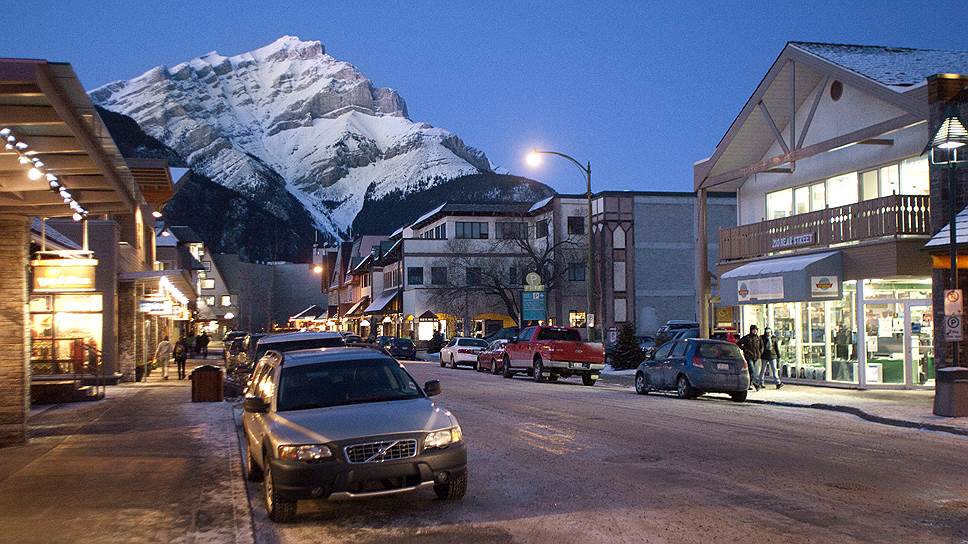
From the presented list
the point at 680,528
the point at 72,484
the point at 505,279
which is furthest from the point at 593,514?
the point at 505,279

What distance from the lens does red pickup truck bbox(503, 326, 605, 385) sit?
32.4 metres

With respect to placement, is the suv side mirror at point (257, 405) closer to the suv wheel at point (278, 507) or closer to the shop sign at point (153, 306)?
the suv wheel at point (278, 507)

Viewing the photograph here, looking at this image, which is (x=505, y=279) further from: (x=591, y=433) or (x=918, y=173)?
(x=591, y=433)

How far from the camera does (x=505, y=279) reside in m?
68.1

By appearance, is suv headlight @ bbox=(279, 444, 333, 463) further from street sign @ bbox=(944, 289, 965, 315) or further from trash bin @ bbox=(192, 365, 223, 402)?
trash bin @ bbox=(192, 365, 223, 402)

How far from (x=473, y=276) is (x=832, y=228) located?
1660 inches

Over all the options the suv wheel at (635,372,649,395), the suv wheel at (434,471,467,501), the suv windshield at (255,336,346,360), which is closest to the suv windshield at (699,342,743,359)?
the suv wheel at (635,372,649,395)

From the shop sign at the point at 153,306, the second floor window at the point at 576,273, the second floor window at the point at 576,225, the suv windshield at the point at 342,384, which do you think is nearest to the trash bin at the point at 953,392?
the suv windshield at the point at 342,384

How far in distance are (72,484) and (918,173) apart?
2216 centimetres

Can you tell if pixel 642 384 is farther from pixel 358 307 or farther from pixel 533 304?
pixel 358 307

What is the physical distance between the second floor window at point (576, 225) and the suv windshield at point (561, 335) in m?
33.4

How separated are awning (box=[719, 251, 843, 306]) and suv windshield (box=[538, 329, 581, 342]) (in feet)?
16.9

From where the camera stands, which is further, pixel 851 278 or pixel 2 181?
pixel 851 278

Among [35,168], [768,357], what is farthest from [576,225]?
[35,168]
